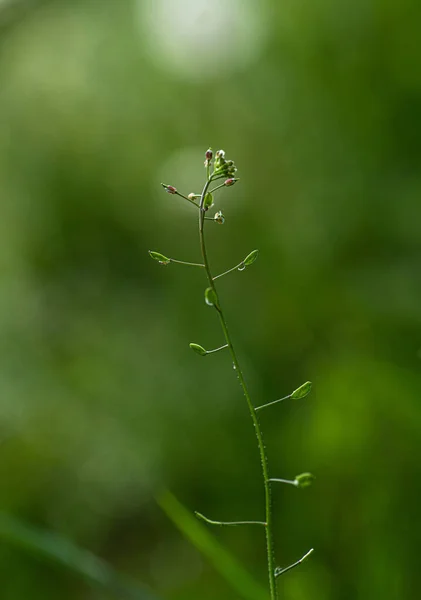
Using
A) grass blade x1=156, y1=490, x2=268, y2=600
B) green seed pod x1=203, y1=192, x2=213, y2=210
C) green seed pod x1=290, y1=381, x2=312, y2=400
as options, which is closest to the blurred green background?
grass blade x1=156, y1=490, x2=268, y2=600

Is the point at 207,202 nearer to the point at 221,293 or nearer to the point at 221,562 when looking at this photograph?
the point at 221,562

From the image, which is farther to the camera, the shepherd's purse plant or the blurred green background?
the blurred green background

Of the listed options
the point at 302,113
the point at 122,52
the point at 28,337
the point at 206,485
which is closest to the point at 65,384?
the point at 28,337

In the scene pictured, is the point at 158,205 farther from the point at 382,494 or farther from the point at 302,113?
the point at 382,494

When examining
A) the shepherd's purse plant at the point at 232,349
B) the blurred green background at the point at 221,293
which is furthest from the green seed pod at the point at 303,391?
the blurred green background at the point at 221,293

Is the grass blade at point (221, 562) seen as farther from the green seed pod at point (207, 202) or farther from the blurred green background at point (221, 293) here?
the green seed pod at point (207, 202)

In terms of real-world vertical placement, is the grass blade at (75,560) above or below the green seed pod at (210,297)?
below

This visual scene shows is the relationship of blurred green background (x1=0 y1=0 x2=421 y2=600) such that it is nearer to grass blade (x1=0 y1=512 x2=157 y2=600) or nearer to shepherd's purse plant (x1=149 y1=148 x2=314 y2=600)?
grass blade (x1=0 y1=512 x2=157 y2=600)

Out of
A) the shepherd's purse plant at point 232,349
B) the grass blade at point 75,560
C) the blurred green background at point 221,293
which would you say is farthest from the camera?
the blurred green background at point 221,293

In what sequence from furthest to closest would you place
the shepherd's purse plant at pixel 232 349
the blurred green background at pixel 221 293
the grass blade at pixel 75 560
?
the blurred green background at pixel 221 293 → the grass blade at pixel 75 560 → the shepherd's purse plant at pixel 232 349
